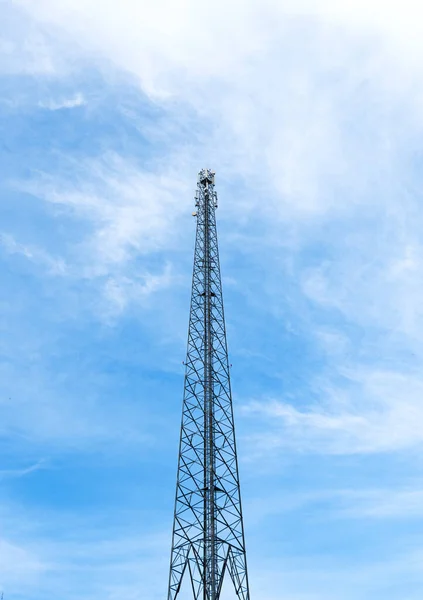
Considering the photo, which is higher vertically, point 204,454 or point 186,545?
point 204,454

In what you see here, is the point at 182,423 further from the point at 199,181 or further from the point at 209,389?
the point at 199,181

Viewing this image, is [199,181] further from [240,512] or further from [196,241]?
[240,512]

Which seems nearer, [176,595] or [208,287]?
[176,595]

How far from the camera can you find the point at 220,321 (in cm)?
6819

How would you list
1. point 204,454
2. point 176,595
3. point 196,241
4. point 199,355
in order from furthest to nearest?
point 196,241
point 199,355
point 204,454
point 176,595

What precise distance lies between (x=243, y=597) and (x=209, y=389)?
60.7 ft

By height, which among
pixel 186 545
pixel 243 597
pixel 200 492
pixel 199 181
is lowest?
pixel 243 597

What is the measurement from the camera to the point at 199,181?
74.1 metres

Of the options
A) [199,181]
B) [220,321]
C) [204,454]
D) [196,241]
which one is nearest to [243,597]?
[204,454]

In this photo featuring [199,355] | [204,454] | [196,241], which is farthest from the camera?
[196,241]

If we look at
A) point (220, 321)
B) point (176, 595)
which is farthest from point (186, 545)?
point (220, 321)

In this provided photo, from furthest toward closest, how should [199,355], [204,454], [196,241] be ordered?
[196,241] < [199,355] < [204,454]

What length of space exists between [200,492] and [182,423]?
6764mm

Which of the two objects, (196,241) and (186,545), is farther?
(196,241)
